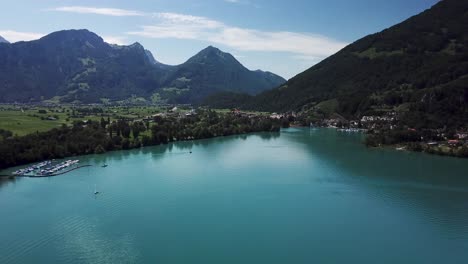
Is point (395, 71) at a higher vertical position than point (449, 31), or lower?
lower

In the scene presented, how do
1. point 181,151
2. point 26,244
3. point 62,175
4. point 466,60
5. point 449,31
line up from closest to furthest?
1. point 26,244
2. point 62,175
3. point 181,151
4. point 466,60
5. point 449,31

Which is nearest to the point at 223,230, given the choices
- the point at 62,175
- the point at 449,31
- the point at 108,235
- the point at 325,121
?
Result: the point at 108,235

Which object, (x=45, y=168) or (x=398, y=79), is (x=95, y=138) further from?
(x=398, y=79)

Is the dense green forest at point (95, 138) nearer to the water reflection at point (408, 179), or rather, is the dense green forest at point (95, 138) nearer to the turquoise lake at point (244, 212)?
the turquoise lake at point (244, 212)

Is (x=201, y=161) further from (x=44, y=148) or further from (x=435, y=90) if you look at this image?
(x=435, y=90)

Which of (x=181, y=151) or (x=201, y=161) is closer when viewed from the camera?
(x=201, y=161)

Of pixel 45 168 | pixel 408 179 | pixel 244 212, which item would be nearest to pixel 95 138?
pixel 45 168

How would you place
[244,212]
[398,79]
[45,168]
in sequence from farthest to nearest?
[398,79], [45,168], [244,212]
